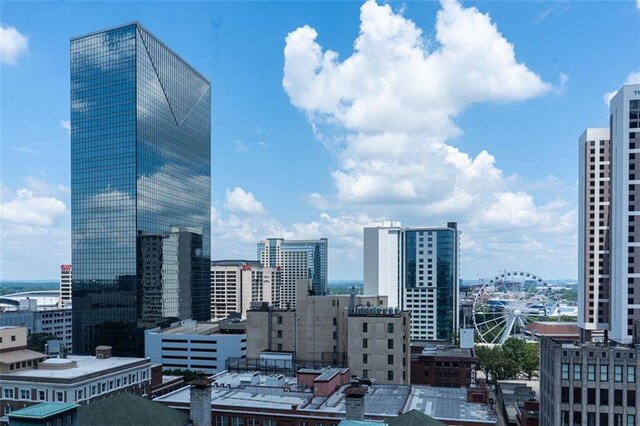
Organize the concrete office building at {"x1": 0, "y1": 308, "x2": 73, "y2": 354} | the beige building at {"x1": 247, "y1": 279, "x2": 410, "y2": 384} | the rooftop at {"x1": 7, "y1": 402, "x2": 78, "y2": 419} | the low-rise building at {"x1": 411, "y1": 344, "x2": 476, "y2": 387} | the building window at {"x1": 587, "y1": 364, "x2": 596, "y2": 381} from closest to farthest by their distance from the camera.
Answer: the rooftop at {"x1": 7, "y1": 402, "x2": 78, "y2": 419}
the building window at {"x1": 587, "y1": 364, "x2": 596, "y2": 381}
the beige building at {"x1": 247, "y1": 279, "x2": 410, "y2": 384}
the low-rise building at {"x1": 411, "y1": 344, "x2": 476, "y2": 387}
the concrete office building at {"x1": 0, "y1": 308, "x2": 73, "y2": 354}

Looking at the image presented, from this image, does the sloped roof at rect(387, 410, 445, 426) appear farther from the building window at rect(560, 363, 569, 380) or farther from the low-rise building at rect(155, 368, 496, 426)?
the building window at rect(560, 363, 569, 380)

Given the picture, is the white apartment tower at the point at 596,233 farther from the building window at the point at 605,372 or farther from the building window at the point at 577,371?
the building window at the point at 577,371

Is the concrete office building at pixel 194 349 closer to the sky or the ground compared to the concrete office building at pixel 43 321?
closer to the sky

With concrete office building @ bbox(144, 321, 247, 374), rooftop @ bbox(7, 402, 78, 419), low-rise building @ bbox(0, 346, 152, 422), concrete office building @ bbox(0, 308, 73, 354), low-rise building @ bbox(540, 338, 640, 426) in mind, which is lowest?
concrete office building @ bbox(0, 308, 73, 354)

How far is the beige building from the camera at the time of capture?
207 ft

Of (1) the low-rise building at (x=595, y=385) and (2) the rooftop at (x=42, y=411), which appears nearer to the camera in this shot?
(2) the rooftop at (x=42, y=411)

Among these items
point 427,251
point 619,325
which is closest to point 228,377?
point 619,325

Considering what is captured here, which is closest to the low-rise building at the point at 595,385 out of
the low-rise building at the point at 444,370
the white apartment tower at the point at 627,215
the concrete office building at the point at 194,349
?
the low-rise building at the point at 444,370

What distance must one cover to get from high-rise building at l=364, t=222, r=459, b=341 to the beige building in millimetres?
100931

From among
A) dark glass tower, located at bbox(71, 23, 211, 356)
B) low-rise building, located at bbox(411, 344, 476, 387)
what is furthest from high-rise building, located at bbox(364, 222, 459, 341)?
low-rise building, located at bbox(411, 344, 476, 387)

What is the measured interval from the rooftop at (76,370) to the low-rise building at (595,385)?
168ft

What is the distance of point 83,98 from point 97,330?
2617 inches

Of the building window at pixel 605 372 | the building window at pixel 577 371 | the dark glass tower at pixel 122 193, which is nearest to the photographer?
the building window at pixel 605 372

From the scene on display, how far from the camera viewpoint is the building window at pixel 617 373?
43281 mm
